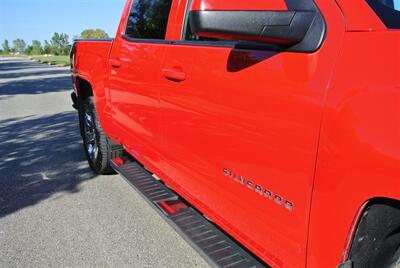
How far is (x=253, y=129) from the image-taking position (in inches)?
69.8

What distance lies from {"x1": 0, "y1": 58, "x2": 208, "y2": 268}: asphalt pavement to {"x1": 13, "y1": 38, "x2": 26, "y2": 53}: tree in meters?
144

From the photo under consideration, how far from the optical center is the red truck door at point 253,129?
1528 millimetres

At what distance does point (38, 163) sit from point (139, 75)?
3111mm

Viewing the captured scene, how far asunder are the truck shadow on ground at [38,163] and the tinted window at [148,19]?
80.6 inches

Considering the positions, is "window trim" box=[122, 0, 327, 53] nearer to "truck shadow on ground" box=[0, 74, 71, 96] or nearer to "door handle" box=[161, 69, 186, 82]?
"door handle" box=[161, 69, 186, 82]

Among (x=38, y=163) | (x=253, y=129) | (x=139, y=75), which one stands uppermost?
(x=139, y=75)

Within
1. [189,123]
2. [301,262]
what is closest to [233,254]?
[301,262]

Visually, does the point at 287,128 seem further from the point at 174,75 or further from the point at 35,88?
the point at 35,88

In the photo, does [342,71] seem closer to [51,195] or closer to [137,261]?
[137,261]

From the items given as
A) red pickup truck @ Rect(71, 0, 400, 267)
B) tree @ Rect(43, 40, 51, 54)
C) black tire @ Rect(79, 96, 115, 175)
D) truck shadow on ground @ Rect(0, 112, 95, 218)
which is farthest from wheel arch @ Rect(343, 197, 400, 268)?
tree @ Rect(43, 40, 51, 54)

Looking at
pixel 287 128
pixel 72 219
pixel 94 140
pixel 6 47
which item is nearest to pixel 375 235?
pixel 287 128

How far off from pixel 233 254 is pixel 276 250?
0.43 meters

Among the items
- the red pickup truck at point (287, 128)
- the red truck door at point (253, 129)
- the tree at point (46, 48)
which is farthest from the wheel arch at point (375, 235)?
the tree at point (46, 48)

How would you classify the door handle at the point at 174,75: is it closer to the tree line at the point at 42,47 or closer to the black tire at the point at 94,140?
the black tire at the point at 94,140
